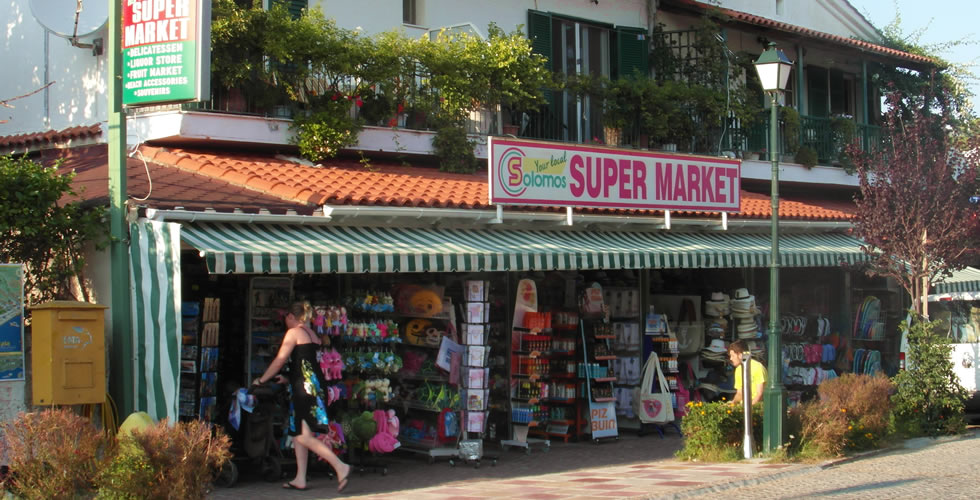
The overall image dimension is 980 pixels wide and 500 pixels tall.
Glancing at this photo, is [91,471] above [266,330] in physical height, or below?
below

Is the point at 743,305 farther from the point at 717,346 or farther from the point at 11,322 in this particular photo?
Result: the point at 11,322

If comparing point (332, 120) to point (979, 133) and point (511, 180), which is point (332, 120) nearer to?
point (511, 180)

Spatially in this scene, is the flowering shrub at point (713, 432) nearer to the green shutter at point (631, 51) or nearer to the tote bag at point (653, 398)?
the tote bag at point (653, 398)

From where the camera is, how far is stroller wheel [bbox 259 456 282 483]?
34.1 ft

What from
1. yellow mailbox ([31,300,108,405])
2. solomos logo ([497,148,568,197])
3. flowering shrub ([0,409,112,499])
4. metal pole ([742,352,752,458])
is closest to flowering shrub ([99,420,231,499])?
flowering shrub ([0,409,112,499])

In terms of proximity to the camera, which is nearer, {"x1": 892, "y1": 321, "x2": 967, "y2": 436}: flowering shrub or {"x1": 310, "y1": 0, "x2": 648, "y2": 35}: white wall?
{"x1": 892, "y1": 321, "x2": 967, "y2": 436}: flowering shrub

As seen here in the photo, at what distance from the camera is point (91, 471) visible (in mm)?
7691

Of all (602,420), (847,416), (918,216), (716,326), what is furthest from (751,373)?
(918,216)

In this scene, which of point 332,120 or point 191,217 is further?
point 332,120

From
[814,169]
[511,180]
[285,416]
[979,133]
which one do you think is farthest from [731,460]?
[814,169]

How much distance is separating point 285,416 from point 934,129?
13.9 m

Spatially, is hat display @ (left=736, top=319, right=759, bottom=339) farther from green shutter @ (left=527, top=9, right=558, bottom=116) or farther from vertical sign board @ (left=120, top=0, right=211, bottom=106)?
vertical sign board @ (left=120, top=0, right=211, bottom=106)

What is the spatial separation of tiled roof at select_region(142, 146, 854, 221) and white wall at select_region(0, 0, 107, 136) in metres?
1.63

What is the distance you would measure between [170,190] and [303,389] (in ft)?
7.78
